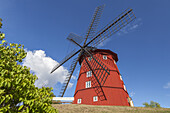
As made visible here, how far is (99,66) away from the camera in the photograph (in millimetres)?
18797

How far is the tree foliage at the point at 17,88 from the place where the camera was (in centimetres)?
346

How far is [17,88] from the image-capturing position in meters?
3.59

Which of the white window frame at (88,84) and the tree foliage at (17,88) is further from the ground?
the white window frame at (88,84)

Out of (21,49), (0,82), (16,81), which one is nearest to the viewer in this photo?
(0,82)

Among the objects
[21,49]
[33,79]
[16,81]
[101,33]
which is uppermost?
[101,33]

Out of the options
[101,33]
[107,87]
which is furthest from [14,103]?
[101,33]

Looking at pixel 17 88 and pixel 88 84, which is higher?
pixel 88 84

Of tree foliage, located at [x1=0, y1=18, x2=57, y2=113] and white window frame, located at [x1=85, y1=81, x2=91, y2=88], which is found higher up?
white window frame, located at [x1=85, y1=81, x2=91, y2=88]

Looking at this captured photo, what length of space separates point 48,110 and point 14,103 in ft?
3.92

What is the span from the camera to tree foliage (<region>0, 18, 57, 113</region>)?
346 cm

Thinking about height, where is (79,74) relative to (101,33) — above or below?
below

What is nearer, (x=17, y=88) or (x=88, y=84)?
(x=17, y=88)

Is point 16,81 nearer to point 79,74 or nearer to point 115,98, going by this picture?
point 115,98

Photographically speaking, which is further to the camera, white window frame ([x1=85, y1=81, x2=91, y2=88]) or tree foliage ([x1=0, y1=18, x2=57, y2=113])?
white window frame ([x1=85, y1=81, x2=91, y2=88])
